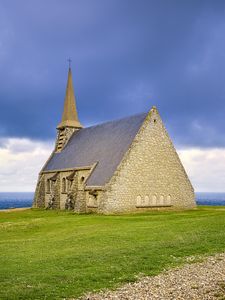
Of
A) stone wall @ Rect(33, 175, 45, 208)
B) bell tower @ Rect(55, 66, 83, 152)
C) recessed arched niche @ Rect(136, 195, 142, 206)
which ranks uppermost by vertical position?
bell tower @ Rect(55, 66, 83, 152)

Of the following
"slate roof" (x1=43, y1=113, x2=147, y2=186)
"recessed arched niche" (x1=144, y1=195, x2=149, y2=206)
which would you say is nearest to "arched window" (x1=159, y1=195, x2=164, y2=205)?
"recessed arched niche" (x1=144, y1=195, x2=149, y2=206)

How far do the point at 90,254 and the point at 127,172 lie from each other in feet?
80.9

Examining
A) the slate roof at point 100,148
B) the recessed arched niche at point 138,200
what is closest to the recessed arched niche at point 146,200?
the recessed arched niche at point 138,200

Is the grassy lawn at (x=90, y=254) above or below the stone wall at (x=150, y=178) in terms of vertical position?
below

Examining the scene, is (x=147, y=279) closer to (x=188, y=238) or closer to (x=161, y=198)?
(x=188, y=238)

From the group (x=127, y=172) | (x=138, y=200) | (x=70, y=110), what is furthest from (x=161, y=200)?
(x=70, y=110)

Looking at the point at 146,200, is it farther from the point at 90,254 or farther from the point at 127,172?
the point at 90,254

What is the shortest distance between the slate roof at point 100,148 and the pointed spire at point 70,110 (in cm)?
244

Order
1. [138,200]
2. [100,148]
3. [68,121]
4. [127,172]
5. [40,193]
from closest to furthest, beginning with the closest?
1. [127,172]
2. [138,200]
3. [100,148]
4. [40,193]
5. [68,121]

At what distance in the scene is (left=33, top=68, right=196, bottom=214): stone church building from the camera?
4203cm

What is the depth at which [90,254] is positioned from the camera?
1809 centimetres

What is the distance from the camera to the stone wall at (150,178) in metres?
41.6

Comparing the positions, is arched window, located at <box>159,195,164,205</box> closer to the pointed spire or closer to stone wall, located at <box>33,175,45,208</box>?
the pointed spire

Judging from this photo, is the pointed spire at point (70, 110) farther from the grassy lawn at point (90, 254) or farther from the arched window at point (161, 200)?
the grassy lawn at point (90, 254)
